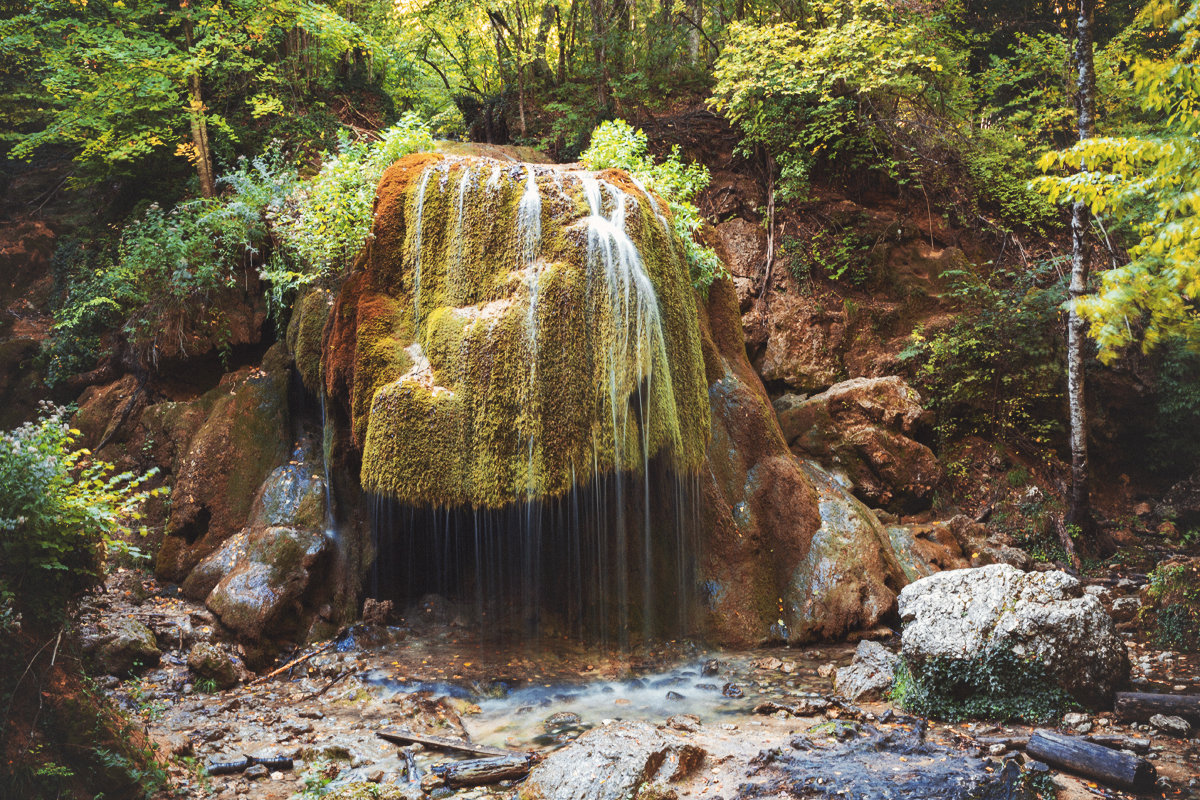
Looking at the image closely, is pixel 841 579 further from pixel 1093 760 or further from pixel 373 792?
pixel 373 792

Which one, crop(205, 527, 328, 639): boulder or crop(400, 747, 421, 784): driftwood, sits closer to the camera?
crop(400, 747, 421, 784): driftwood

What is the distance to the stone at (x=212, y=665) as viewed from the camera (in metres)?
6.50

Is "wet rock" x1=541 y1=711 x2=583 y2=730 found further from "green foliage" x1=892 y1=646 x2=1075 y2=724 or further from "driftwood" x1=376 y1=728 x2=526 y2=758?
"green foliage" x1=892 y1=646 x2=1075 y2=724

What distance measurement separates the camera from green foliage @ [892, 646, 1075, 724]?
543 cm

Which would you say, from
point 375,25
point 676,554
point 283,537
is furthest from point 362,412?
point 375,25

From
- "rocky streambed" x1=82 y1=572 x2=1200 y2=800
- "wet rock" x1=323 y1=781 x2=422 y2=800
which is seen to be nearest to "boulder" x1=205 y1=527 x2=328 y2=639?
"rocky streambed" x1=82 y1=572 x2=1200 y2=800

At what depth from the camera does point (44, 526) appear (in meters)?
3.86

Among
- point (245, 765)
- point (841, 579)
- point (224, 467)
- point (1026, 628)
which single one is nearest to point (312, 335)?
point (224, 467)

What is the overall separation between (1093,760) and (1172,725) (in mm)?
→ 1263

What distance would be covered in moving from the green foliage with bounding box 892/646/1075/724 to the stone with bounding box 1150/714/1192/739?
0.55m

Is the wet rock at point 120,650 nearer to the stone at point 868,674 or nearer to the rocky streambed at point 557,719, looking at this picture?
the rocky streambed at point 557,719

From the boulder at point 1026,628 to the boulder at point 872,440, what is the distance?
4.08 m

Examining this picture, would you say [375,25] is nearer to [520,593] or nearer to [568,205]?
[568,205]

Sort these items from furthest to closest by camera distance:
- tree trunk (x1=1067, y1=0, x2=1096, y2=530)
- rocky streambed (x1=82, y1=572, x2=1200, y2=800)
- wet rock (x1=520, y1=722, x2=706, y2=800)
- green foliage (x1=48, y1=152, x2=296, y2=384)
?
green foliage (x1=48, y1=152, x2=296, y2=384)
tree trunk (x1=1067, y1=0, x2=1096, y2=530)
rocky streambed (x1=82, y1=572, x2=1200, y2=800)
wet rock (x1=520, y1=722, x2=706, y2=800)
